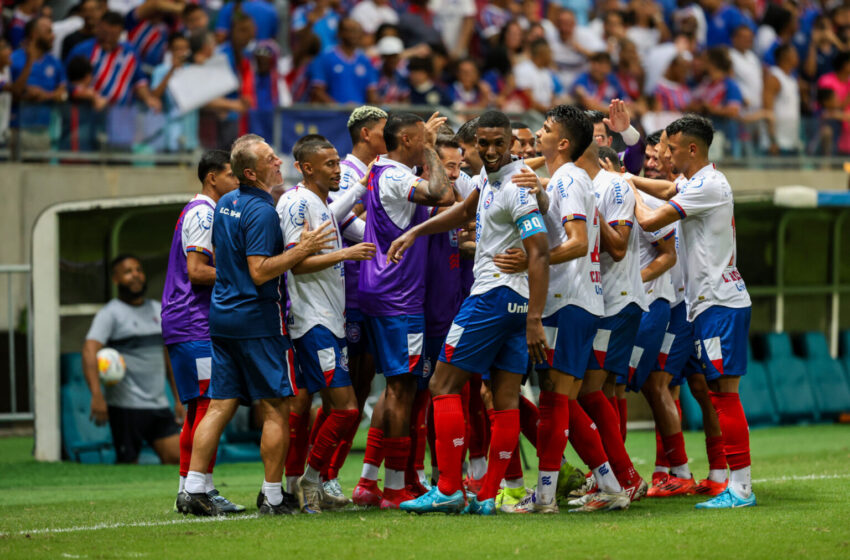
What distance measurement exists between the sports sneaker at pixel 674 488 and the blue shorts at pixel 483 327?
217cm

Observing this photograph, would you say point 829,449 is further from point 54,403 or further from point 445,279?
point 54,403

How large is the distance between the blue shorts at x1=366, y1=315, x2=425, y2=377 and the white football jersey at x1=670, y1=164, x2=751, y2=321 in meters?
1.82

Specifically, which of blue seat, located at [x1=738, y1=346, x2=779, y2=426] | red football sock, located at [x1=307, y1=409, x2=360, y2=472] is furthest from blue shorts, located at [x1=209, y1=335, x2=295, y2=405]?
blue seat, located at [x1=738, y1=346, x2=779, y2=426]

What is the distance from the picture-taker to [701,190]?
304 inches

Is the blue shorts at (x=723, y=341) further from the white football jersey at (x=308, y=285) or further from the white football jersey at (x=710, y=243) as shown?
the white football jersey at (x=308, y=285)

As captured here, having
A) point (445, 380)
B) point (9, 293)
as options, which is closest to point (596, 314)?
point (445, 380)

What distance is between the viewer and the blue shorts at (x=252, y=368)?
728cm

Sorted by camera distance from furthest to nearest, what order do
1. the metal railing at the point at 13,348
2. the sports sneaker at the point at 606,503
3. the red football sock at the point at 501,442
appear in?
the metal railing at the point at 13,348, the sports sneaker at the point at 606,503, the red football sock at the point at 501,442

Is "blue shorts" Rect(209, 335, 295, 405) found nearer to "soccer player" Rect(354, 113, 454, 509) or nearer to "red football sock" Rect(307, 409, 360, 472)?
"red football sock" Rect(307, 409, 360, 472)

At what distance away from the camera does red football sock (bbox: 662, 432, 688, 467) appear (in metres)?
8.59

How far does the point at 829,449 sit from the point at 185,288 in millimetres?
Result: 7390

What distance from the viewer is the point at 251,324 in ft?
23.9

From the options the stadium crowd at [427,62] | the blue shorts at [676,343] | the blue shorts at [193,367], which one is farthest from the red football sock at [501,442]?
the stadium crowd at [427,62]

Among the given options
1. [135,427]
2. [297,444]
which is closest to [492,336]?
[297,444]
